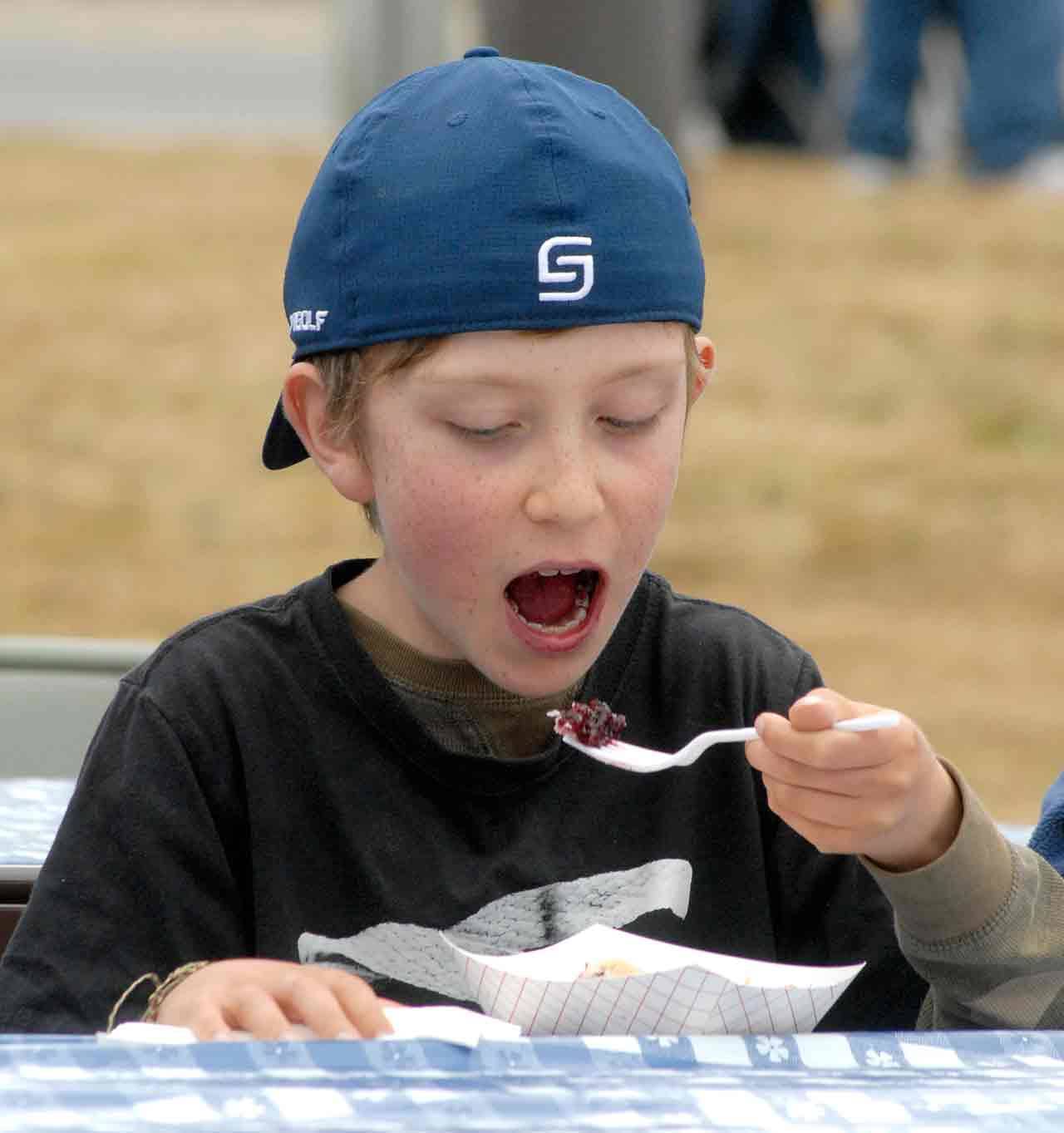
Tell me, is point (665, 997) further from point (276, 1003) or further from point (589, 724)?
point (589, 724)

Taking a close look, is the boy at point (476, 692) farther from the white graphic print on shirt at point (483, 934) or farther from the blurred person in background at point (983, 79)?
the blurred person in background at point (983, 79)

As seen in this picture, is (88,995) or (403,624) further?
(403,624)

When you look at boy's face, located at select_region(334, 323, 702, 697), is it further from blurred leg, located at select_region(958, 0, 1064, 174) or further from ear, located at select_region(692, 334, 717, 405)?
blurred leg, located at select_region(958, 0, 1064, 174)

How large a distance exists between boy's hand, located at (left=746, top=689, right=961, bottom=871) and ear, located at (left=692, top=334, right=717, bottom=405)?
0.32 metres

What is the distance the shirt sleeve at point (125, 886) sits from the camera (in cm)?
136

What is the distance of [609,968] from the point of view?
4.00 feet

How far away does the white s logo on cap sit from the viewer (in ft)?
4.36

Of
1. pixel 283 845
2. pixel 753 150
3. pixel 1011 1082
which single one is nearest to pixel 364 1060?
pixel 1011 1082

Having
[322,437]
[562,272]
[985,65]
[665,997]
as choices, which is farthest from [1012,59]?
[665,997]

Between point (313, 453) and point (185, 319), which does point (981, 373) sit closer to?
point (185, 319)

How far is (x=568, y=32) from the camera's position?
5.61 metres

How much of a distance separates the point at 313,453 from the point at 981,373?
5.01 metres

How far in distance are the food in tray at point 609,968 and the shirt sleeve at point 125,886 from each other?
0.30m

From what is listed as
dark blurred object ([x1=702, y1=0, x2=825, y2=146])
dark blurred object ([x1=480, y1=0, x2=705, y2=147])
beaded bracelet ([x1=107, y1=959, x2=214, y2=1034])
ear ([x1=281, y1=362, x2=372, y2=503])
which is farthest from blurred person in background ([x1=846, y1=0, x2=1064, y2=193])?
beaded bracelet ([x1=107, y1=959, x2=214, y2=1034])
